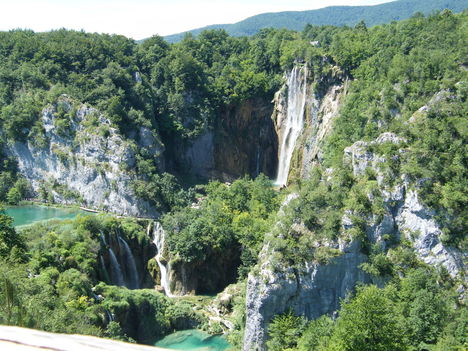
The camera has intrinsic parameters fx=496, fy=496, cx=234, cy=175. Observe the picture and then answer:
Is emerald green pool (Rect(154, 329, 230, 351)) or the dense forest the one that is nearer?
the dense forest

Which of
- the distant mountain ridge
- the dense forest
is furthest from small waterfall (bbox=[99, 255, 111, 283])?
the distant mountain ridge

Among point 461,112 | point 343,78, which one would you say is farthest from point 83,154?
point 461,112

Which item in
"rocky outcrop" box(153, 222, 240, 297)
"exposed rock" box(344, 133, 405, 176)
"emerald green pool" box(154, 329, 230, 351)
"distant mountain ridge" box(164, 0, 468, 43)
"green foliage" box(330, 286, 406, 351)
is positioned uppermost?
"distant mountain ridge" box(164, 0, 468, 43)

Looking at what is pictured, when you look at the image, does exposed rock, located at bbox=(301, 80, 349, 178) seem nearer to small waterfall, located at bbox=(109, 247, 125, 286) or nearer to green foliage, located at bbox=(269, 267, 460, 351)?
small waterfall, located at bbox=(109, 247, 125, 286)

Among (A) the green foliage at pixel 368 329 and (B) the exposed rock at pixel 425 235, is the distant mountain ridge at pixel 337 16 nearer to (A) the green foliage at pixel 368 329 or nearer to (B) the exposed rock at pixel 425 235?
(B) the exposed rock at pixel 425 235

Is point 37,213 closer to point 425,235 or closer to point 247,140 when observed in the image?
point 247,140

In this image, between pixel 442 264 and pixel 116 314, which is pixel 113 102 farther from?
pixel 442 264

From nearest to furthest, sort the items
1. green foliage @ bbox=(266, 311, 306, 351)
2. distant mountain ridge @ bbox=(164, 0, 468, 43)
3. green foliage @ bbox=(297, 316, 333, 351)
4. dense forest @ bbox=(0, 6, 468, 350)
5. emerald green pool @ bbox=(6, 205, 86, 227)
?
green foliage @ bbox=(297, 316, 333, 351) → dense forest @ bbox=(0, 6, 468, 350) → green foliage @ bbox=(266, 311, 306, 351) → emerald green pool @ bbox=(6, 205, 86, 227) → distant mountain ridge @ bbox=(164, 0, 468, 43)
